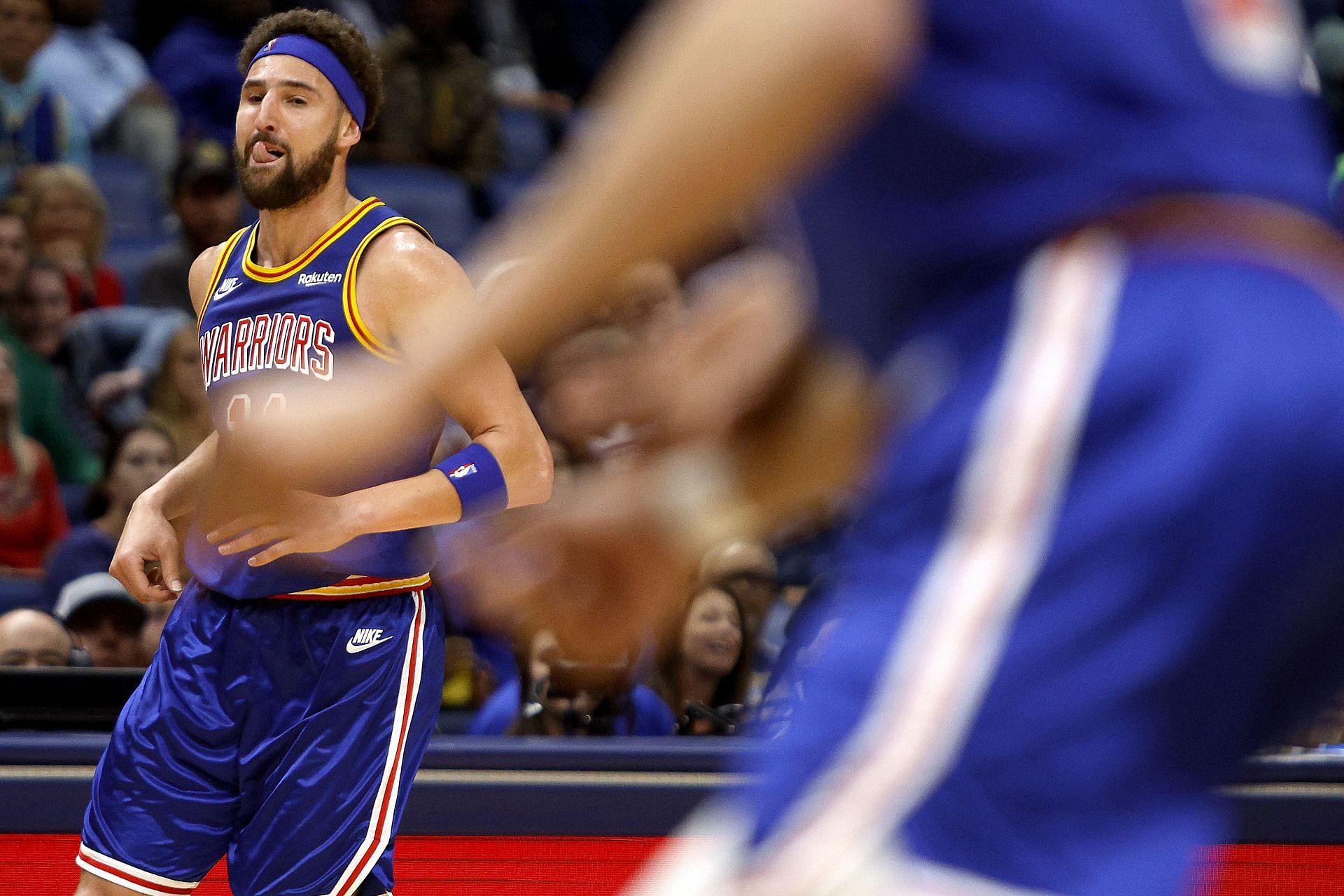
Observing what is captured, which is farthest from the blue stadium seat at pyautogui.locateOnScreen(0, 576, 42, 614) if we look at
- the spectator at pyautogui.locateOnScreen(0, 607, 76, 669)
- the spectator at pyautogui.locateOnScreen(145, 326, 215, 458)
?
the spectator at pyautogui.locateOnScreen(145, 326, 215, 458)

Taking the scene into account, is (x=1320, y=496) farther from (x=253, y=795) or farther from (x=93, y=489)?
(x=93, y=489)

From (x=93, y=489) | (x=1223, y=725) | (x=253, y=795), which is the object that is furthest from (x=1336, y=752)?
(x=1223, y=725)

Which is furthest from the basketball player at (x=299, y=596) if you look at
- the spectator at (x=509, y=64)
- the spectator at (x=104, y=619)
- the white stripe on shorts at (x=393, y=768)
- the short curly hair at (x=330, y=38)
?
the spectator at (x=509, y=64)

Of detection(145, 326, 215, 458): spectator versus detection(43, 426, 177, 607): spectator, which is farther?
detection(145, 326, 215, 458): spectator

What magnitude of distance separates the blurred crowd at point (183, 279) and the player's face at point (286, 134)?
1.92 ft

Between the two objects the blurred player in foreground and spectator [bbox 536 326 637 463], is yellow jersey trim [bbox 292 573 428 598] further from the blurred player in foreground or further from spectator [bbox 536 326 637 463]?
the blurred player in foreground

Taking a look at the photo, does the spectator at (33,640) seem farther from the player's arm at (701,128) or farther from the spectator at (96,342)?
the player's arm at (701,128)

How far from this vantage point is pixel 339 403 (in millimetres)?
1127

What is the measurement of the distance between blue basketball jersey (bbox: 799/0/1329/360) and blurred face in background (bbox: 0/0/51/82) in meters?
6.22

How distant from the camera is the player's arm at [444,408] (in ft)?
9.04

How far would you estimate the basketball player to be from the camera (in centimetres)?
286

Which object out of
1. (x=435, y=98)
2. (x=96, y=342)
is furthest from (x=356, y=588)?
(x=435, y=98)

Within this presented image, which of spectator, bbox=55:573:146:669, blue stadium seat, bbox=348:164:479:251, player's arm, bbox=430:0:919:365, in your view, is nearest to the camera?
player's arm, bbox=430:0:919:365

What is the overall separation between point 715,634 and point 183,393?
2.01m
